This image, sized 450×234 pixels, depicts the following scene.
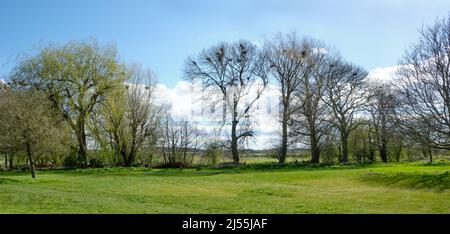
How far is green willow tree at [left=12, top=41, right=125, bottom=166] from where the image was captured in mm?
44594

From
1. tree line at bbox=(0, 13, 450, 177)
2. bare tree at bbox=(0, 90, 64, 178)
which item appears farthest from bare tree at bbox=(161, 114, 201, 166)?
bare tree at bbox=(0, 90, 64, 178)

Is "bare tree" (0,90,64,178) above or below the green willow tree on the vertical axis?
below

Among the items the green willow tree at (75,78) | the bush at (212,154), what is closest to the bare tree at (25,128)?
Answer: the green willow tree at (75,78)

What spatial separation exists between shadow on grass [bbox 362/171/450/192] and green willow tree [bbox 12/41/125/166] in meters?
30.6

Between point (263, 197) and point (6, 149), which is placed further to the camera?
point (6, 149)

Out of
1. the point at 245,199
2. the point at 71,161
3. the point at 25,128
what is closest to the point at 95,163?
the point at 71,161

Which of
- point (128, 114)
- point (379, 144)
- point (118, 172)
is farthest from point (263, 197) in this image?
point (379, 144)

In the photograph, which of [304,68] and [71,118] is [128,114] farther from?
[304,68]

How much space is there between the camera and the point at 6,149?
28203mm

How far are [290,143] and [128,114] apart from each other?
19.4 metres

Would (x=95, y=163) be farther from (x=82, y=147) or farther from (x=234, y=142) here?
(x=234, y=142)

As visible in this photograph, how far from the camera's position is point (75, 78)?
45.4m

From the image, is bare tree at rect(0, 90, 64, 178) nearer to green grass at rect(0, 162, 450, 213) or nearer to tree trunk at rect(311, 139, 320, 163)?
green grass at rect(0, 162, 450, 213)
